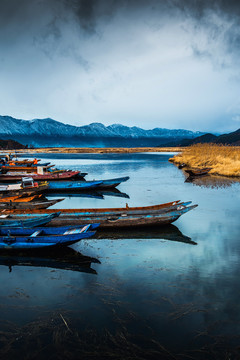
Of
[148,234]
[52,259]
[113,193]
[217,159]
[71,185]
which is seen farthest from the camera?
[217,159]

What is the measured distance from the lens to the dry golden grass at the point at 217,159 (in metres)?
37.1

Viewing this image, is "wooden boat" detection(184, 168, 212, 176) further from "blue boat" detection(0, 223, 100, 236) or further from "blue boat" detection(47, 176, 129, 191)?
"blue boat" detection(0, 223, 100, 236)

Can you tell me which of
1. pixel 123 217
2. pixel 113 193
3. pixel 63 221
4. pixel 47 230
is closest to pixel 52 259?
pixel 47 230

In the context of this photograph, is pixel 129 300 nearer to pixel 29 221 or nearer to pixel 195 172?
pixel 29 221

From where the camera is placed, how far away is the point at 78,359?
589 cm

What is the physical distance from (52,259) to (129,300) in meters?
4.53

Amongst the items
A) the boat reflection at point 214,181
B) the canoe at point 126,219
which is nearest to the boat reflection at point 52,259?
the canoe at point 126,219

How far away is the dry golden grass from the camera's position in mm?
37144

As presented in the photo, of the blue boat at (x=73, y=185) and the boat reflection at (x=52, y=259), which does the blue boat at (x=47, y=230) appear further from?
the blue boat at (x=73, y=185)

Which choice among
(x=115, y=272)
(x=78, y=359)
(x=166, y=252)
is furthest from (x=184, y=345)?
(x=166, y=252)

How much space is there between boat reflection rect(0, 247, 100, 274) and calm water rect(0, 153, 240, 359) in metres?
0.05

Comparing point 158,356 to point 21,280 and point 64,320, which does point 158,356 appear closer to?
point 64,320

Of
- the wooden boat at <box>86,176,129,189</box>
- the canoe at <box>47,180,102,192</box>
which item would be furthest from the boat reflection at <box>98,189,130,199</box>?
the canoe at <box>47,180,102,192</box>

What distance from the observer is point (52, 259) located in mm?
11039
